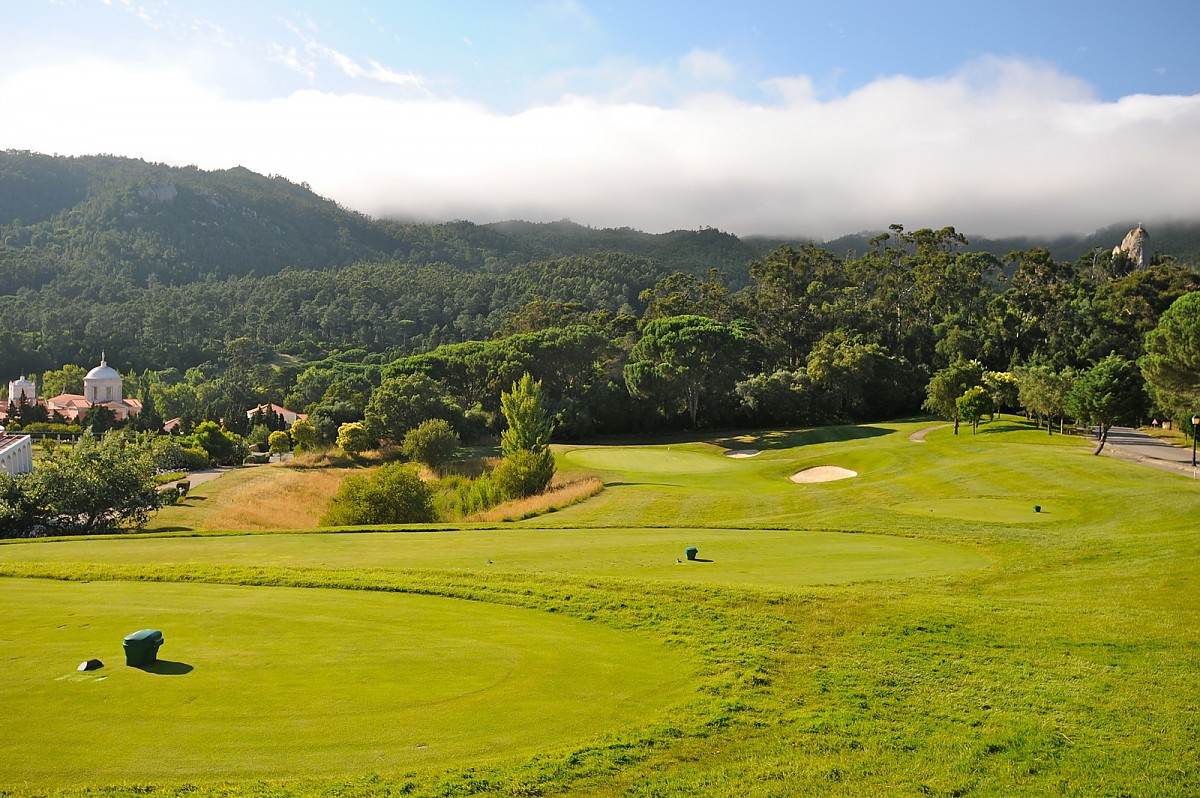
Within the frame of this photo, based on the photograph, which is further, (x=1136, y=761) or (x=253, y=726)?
(x=1136, y=761)

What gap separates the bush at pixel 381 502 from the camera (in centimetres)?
3206

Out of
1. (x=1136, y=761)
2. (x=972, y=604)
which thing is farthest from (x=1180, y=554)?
(x=1136, y=761)

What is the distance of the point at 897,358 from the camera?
80.2 metres

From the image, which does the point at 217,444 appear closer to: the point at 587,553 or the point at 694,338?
the point at 694,338

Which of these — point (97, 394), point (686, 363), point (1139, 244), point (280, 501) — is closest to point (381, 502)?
point (280, 501)

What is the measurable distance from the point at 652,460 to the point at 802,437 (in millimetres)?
16073

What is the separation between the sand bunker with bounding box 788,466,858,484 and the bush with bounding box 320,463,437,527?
2250cm

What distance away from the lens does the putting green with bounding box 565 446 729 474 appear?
51.4m

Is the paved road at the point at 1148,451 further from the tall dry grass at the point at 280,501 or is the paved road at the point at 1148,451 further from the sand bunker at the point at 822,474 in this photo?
the tall dry grass at the point at 280,501

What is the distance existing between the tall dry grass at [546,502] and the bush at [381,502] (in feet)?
7.08

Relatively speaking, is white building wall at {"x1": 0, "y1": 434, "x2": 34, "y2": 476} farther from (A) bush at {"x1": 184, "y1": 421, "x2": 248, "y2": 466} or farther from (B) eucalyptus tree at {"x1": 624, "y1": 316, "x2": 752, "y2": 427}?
(B) eucalyptus tree at {"x1": 624, "y1": 316, "x2": 752, "y2": 427}

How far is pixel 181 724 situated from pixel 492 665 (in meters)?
3.23

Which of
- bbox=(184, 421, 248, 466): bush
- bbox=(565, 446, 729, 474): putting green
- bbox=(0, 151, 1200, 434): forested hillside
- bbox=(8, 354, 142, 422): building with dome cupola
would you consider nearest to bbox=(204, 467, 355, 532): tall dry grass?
bbox=(184, 421, 248, 466): bush

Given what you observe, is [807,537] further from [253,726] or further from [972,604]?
[253,726]
